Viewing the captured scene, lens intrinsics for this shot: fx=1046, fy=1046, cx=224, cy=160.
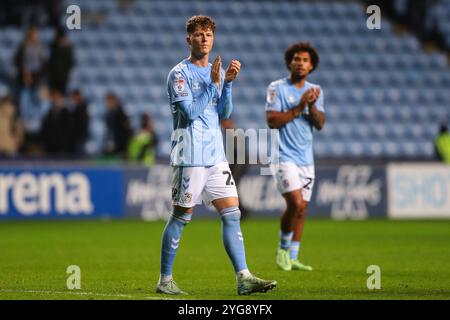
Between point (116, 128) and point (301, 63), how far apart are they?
31.9 feet

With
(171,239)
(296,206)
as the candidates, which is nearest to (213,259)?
(296,206)

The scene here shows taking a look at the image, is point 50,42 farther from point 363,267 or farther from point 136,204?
point 363,267

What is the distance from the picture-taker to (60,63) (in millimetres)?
20875

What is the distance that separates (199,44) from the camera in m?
8.15

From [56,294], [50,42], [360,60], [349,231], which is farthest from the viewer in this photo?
[360,60]

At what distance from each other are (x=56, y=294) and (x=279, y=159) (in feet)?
11.9

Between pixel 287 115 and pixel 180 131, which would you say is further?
pixel 287 115

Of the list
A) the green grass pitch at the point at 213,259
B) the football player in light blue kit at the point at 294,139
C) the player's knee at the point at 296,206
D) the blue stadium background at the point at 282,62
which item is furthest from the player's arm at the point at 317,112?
the blue stadium background at the point at 282,62

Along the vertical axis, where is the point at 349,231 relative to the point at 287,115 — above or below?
below

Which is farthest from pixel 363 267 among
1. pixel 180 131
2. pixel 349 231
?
pixel 349 231

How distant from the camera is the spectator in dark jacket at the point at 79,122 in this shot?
19.7m

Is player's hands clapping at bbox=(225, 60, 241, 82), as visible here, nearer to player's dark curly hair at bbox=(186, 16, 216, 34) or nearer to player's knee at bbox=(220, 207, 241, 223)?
player's dark curly hair at bbox=(186, 16, 216, 34)

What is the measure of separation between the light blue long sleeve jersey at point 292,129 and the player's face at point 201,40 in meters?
2.94

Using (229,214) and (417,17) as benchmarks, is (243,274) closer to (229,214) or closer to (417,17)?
(229,214)
